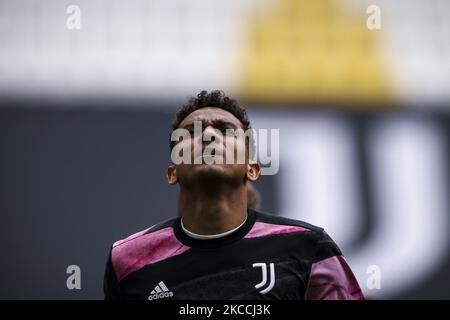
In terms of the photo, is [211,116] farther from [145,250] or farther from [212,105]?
[145,250]

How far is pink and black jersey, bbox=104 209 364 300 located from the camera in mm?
1837

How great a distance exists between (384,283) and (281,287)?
124 inches

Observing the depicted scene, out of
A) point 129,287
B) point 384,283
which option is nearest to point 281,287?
point 129,287

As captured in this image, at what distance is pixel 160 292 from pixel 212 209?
282 millimetres

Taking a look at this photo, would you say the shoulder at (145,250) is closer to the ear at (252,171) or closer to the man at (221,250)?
the man at (221,250)

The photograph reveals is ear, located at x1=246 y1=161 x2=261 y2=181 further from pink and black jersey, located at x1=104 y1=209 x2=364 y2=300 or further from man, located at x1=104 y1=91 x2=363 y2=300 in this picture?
pink and black jersey, located at x1=104 y1=209 x2=364 y2=300

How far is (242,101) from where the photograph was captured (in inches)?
218

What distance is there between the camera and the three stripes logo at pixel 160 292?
1.89 meters

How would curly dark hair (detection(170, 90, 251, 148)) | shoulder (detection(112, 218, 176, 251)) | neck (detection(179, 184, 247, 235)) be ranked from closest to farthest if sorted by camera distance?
1. neck (detection(179, 184, 247, 235))
2. shoulder (detection(112, 218, 176, 251))
3. curly dark hair (detection(170, 90, 251, 148))

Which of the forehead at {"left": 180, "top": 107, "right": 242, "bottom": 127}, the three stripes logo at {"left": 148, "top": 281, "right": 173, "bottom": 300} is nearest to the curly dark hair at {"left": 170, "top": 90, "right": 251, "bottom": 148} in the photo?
the forehead at {"left": 180, "top": 107, "right": 242, "bottom": 127}

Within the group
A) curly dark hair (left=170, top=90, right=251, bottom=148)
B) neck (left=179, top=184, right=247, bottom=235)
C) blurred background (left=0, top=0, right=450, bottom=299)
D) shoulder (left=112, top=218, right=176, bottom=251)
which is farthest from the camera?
blurred background (left=0, top=0, right=450, bottom=299)

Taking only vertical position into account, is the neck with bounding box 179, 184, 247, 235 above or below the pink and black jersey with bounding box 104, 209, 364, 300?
above

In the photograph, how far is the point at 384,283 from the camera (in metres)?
4.77
